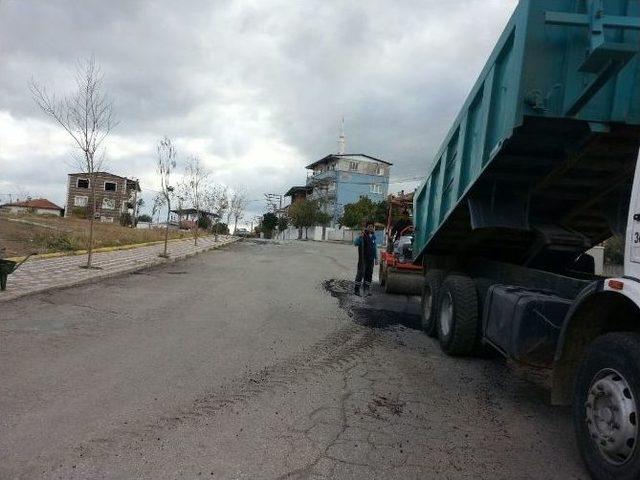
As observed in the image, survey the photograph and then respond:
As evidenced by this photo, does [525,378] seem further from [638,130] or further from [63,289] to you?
[63,289]

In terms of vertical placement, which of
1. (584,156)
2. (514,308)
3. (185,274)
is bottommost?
(185,274)

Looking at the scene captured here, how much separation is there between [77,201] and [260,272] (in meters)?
64.7

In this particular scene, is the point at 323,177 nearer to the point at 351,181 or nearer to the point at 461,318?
the point at 351,181

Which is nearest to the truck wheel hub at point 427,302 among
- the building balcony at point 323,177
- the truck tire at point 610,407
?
the truck tire at point 610,407

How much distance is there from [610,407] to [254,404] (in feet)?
8.92

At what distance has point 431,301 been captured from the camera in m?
8.38

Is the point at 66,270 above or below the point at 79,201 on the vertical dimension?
below

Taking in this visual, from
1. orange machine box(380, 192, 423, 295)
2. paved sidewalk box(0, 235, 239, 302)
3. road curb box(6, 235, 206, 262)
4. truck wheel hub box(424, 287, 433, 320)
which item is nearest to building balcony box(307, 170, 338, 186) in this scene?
road curb box(6, 235, 206, 262)

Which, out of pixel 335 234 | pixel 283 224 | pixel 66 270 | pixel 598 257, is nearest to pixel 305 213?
pixel 335 234

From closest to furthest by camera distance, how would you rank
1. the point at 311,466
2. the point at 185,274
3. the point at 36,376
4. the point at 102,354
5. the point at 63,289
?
1. the point at 311,466
2. the point at 36,376
3. the point at 102,354
4. the point at 63,289
5. the point at 185,274

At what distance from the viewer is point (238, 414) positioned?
4.50m

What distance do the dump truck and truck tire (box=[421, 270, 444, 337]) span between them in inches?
22.8

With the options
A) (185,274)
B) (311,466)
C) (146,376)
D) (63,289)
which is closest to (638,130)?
(311,466)

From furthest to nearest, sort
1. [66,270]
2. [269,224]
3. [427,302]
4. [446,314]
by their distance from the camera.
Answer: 1. [269,224]
2. [66,270]
3. [427,302]
4. [446,314]
